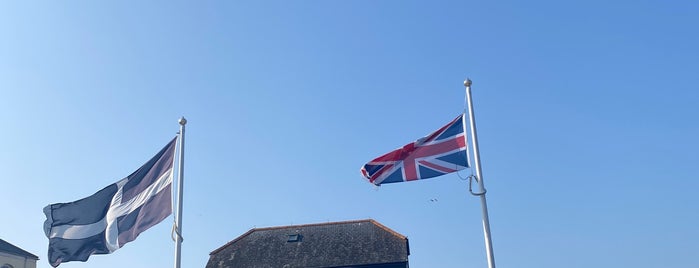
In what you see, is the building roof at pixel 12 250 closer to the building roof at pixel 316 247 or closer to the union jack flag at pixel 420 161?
the building roof at pixel 316 247

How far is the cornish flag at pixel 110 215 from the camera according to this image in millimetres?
16000

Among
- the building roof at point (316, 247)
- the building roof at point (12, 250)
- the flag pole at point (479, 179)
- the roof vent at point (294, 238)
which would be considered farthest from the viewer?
the building roof at point (12, 250)

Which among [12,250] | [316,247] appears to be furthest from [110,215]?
[12,250]

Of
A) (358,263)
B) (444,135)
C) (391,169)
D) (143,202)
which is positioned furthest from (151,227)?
(358,263)

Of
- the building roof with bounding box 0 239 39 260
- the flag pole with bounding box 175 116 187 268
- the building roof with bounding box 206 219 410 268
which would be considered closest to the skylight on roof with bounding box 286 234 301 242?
the building roof with bounding box 206 219 410 268

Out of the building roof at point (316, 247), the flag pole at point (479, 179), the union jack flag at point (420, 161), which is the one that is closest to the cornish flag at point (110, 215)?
the union jack flag at point (420, 161)

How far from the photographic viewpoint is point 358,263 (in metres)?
42.9

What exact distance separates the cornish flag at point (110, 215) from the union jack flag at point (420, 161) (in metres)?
5.32

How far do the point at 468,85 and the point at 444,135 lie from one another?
1.52 metres

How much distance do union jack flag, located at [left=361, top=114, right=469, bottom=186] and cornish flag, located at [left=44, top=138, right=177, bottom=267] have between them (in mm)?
5324

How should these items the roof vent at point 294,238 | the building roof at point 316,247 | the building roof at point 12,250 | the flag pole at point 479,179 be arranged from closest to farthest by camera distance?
1. the flag pole at point 479,179
2. the building roof at point 316,247
3. the roof vent at point 294,238
4. the building roof at point 12,250

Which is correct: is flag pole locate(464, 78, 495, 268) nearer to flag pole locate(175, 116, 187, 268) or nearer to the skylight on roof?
flag pole locate(175, 116, 187, 268)

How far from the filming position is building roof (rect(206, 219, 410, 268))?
43531mm

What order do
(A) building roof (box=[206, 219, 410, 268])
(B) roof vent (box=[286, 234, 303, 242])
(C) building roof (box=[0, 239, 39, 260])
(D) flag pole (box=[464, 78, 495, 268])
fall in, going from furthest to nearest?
(C) building roof (box=[0, 239, 39, 260]) → (B) roof vent (box=[286, 234, 303, 242]) → (A) building roof (box=[206, 219, 410, 268]) → (D) flag pole (box=[464, 78, 495, 268])
